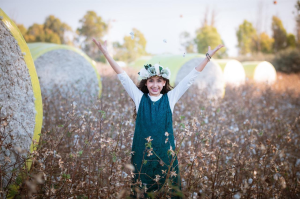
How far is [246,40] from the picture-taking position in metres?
39.8

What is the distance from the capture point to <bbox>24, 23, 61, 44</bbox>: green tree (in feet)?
123

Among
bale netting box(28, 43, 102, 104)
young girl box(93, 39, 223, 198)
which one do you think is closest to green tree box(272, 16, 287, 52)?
bale netting box(28, 43, 102, 104)

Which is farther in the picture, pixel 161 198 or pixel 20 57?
pixel 20 57

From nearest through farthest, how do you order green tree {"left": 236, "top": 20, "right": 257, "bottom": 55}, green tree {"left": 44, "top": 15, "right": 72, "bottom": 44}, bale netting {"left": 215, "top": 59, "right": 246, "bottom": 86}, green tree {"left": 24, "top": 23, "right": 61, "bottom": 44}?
bale netting {"left": 215, "top": 59, "right": 246, "bottom": 86}, green tree {"left": 24, "top": 23, "right": 61, "bottom": 44}, green tree {"left": 236, "top": 20, "right": 257, "bottom": 55}, green tree {"left": 44, "top": 15, "right": 72, "bottom": 44}

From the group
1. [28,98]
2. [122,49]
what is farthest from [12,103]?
[122,49]

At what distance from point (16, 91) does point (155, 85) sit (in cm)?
165

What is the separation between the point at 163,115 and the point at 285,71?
2073 centimetres

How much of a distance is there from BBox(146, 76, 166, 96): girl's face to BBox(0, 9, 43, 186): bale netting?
147cm

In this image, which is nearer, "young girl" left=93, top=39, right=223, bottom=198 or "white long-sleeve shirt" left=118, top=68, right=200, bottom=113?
"young girl" left=93, top=39, right=223, bottom=198

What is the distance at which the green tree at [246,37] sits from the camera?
39375mm

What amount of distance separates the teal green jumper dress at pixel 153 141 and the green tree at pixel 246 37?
4024 cm

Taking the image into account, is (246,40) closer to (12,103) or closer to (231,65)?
(231,65)

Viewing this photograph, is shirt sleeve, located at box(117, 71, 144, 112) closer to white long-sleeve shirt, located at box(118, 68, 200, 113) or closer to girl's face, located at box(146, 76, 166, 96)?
white long-sleeve shirt, located at box(118, 68, 200, 113)

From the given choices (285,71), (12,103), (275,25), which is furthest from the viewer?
(275,25)
